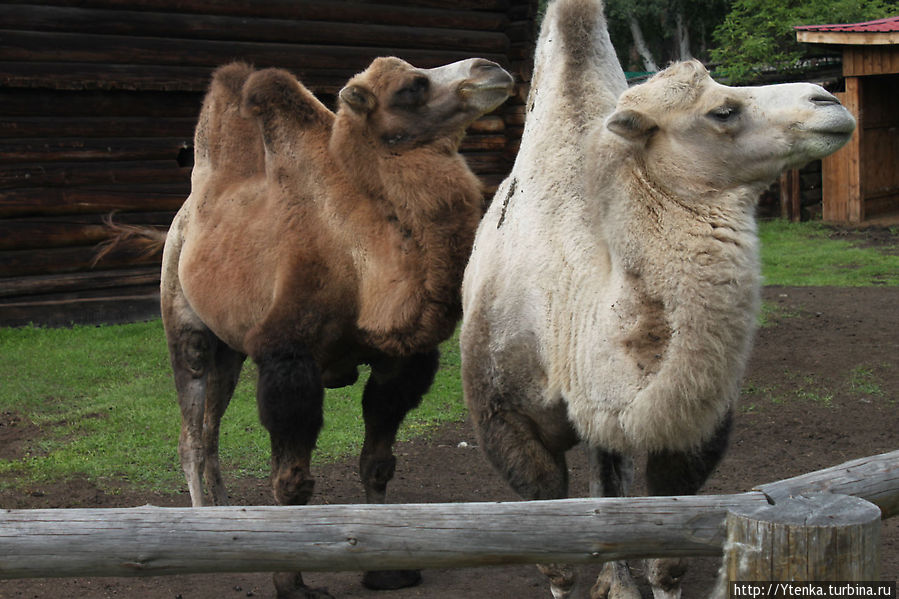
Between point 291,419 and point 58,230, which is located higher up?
point 291,419

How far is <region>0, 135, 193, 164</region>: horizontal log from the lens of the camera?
409 inches

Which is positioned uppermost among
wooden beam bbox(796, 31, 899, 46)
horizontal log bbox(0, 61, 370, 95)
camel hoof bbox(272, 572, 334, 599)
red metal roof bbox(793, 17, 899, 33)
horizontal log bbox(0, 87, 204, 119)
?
horizontal log bbox(0, 61, 370, 95)

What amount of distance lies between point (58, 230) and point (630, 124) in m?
8.68

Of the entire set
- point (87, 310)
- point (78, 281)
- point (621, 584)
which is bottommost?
point (87, 310)

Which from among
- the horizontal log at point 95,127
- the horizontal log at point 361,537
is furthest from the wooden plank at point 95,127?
the horizontal log at point 361,537

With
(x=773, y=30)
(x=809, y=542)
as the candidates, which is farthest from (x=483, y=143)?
(x=773, y=30)

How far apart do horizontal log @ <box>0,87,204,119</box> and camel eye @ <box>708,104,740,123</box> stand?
865 cm

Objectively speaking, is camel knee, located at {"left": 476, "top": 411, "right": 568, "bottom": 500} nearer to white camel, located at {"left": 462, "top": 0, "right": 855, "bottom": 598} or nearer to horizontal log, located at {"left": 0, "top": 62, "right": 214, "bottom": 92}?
white camel, located at {"left": 462, "top": 0, "right": 855, "bottom": 598}

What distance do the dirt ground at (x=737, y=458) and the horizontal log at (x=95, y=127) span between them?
12.2ft

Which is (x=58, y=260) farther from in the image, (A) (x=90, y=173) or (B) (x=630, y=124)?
(B) (x=630, y=124)

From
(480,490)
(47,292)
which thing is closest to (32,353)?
(47,292)

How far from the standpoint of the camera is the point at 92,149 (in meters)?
10.8

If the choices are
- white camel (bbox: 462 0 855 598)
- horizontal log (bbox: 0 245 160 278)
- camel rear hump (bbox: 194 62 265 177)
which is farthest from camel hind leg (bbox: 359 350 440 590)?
horizontal log (bbox: 0 245 160 278)

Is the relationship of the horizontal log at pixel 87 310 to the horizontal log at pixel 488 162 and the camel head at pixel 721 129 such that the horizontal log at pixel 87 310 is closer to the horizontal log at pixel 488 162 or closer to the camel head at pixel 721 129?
the horizontal log at pixel 488 162
